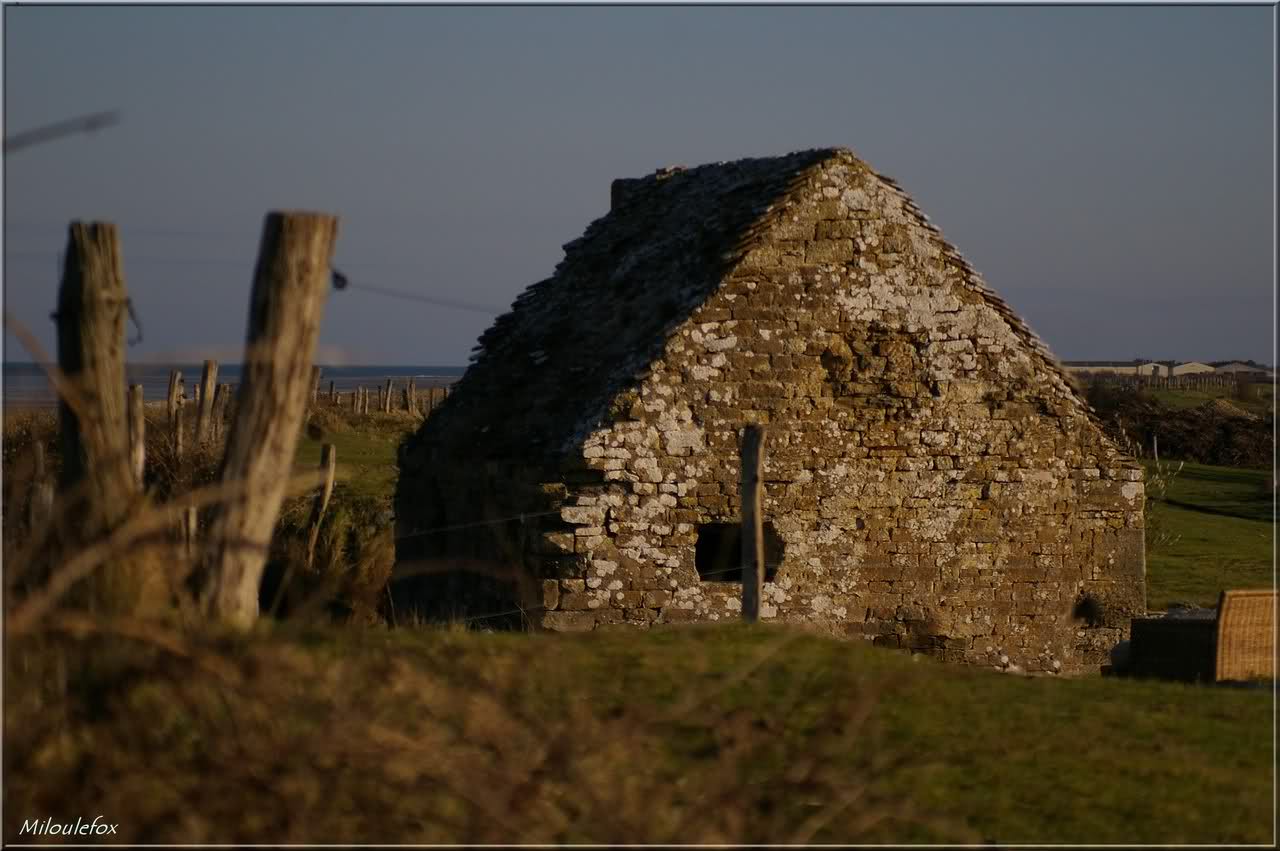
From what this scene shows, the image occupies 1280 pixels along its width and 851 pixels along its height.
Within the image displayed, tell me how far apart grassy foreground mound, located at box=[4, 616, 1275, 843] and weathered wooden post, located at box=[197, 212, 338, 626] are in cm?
45

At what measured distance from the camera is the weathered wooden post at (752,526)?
35.9 feet

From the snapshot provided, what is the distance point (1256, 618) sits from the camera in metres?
11.5

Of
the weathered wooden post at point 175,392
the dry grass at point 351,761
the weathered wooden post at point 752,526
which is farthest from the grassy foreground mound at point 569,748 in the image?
the weathered wooden post at point 175,392

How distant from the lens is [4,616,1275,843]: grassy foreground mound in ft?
21.1

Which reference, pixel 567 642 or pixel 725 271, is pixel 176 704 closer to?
pixel 567 642

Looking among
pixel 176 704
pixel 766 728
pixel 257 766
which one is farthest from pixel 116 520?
pixel 766 728

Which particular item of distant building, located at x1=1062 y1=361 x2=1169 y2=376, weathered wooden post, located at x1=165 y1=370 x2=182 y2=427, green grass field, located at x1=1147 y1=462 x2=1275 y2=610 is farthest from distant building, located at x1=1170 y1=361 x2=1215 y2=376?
weathered wooden post, located at x1=165 y1=370 x2=182 y2=427

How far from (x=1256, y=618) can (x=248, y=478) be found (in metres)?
7.64

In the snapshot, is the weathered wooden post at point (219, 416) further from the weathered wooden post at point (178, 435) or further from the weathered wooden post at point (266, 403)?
the weathered wooden post at point (266, 403)

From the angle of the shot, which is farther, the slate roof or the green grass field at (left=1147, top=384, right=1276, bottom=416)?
the green grass field at (left=1147, top=384, right=1276, bottom=416)

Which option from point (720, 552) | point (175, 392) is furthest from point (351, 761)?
point (175, 392)

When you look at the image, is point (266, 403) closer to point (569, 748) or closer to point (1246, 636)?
point (569, 748)

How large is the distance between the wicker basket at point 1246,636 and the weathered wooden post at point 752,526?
3446mm

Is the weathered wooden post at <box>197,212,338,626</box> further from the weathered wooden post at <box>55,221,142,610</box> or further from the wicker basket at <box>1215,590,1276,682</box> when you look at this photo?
the wicker basket at <box>1215,590,1276,682</box>
